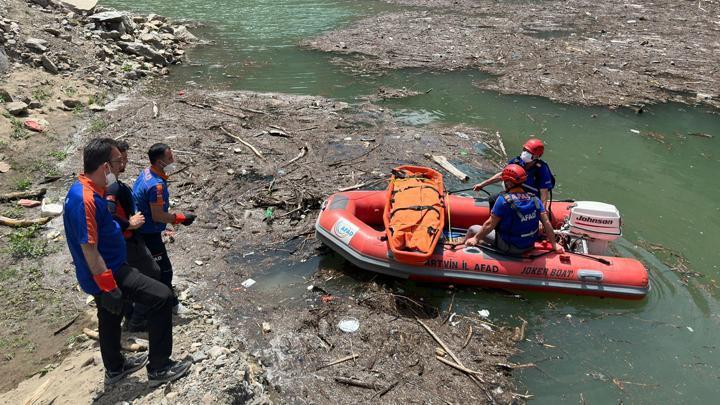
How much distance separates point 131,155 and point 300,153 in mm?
3261

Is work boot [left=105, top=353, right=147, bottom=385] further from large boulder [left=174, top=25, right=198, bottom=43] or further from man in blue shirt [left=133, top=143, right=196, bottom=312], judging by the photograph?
large boulder [left=174, top=25, right=198, bottom=43]

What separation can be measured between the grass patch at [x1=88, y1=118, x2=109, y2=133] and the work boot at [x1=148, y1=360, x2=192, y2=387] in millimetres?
7700

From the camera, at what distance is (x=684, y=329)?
20.0 feet

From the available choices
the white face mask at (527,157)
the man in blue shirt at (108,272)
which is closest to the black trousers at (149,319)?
the man in blue shirt at (108,272)

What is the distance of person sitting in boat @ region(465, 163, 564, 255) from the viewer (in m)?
6.08

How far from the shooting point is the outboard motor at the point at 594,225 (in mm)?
6469

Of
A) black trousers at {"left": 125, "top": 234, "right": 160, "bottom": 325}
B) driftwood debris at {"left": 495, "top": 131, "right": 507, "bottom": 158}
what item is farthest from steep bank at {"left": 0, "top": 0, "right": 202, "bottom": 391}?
driftwood debris at {"left": 495, "top": 131, "right": 507, "bottom": 158}

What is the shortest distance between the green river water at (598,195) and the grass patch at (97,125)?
3.60 meters

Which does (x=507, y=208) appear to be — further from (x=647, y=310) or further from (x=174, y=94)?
(x=174, y=94)

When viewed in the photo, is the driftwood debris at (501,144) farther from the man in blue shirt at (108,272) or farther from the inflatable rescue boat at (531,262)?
the man in blue shirt at (108,272)

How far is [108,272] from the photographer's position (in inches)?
144

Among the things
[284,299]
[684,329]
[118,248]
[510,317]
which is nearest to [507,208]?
[510,317]

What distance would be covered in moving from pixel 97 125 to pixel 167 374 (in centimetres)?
804

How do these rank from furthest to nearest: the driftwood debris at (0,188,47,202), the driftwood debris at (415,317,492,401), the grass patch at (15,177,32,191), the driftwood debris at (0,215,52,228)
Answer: the grass patch at (15,177,32,191) → the driftwood debris at (0,188,47,202) → the driftwood debris at (0,215,52,228) → the driftwood debris at (415,317,492,401)
